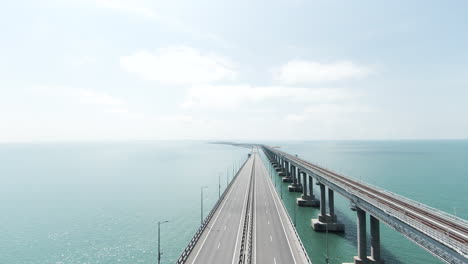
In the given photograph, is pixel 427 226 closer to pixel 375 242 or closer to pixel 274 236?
pixel 375 242

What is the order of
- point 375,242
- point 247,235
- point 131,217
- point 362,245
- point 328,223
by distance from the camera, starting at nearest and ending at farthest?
1. point 375,242
2. point 362,245
3. point 247,235
4. point 328,223
5. point 131,217

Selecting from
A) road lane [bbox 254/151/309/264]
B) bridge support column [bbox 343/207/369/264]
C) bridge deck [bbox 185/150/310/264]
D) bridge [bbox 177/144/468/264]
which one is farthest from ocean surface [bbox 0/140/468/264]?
bridge deck [bbox 185/150/310/264]

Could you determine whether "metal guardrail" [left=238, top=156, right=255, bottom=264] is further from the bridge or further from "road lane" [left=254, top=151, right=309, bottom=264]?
"road lane" [left=254, top=151, right=309, bottom=264]

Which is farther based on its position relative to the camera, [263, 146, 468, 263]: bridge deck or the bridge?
the bridge

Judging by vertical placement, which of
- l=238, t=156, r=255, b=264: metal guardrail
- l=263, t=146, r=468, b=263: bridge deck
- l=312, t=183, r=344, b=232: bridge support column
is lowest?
l=312, t=183, r=344, b=232: bridge support column

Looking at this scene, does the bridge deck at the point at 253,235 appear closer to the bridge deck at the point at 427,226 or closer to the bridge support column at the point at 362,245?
the bridge support column at the point at 362,245

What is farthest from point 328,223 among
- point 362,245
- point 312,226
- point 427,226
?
point 427,226

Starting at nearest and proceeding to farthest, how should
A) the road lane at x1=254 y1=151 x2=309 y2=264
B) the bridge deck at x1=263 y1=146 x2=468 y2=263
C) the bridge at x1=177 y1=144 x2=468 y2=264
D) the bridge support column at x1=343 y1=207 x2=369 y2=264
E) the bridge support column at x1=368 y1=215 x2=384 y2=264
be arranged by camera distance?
the bridge deck at x1=263 y1=146 x2=468 y2=263 < the bridge at x1=177 y1=144 x2=468 y2=264 < the road lane at x1=254 y1=151 x2=309 y2=264 < the bridge support column at x1=368 y1=215 x2=384 y2=264 < the bridge support column at x1=343 y1=207 x2=369 y2=264

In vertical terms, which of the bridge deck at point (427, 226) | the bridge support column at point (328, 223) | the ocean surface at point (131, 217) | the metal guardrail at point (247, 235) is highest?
the bridge deck at point (427, 226)

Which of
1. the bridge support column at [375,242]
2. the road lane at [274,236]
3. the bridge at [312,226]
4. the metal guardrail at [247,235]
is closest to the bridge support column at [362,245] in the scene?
the bridge at [312,226]
